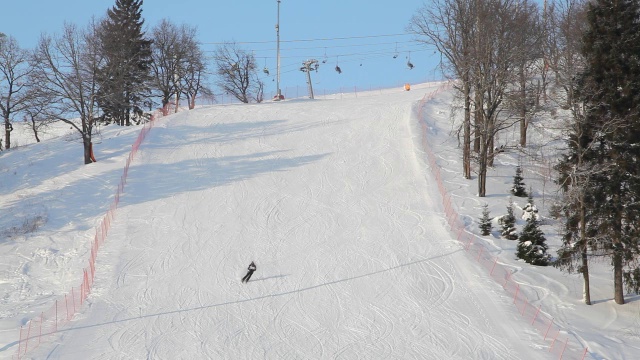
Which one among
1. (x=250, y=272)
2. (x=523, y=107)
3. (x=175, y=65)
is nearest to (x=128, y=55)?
(x=175, y=65)

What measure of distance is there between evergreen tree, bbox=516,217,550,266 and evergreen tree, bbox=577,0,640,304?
361 cm

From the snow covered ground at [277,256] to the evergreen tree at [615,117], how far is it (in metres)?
3.17

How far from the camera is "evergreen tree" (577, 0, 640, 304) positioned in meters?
25.7

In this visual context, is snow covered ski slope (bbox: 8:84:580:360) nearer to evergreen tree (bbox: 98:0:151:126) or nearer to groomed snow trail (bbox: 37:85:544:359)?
groomed snow trail (bbox: 37:85:544:359)

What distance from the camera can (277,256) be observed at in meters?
30.2

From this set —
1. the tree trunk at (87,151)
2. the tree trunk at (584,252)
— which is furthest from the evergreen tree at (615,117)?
the tree trunk at (87,151)

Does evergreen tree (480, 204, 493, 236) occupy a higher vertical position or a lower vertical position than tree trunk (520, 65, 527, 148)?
lower

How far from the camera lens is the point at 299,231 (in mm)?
32969

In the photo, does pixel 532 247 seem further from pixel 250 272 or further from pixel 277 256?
pixel 250 272

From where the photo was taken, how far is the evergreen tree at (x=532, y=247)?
2980 centimetres

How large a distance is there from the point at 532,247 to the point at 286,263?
10.2 metres

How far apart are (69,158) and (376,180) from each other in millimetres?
19583

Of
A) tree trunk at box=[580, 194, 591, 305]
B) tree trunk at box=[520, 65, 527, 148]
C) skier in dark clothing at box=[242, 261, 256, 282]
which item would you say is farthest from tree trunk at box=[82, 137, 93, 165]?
tree trunk at box=[580, 194, 591, 305]

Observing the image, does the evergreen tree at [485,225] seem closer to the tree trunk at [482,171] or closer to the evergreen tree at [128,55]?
the tree trunk at [482,171]
